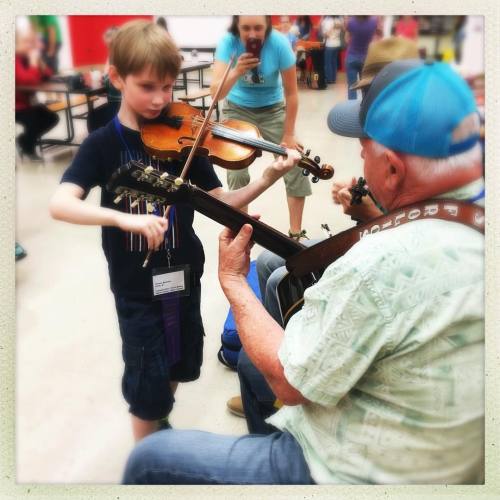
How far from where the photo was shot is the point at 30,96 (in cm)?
119

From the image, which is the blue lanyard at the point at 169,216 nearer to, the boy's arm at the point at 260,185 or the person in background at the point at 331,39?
the boy's arm at the point at 260,185

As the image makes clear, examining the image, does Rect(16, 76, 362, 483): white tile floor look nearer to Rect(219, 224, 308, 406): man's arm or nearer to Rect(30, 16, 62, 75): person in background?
Rect(219, 224, 308, 406): man's arm

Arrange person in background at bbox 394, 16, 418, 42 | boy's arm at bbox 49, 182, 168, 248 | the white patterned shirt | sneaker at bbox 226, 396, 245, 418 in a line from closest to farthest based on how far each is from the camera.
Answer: the white patterned shirt < boy's arm at bbox 49, 182, 168, 248 < person in background at bbox 394, 16, 418, 42 < sneaker at bbox 226, 396, 245, 418

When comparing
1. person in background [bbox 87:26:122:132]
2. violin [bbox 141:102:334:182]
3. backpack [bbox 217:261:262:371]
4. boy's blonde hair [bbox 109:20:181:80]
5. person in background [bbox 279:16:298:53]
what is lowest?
backpack [bbox 217:261:262:371]

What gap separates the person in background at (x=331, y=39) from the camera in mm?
1176

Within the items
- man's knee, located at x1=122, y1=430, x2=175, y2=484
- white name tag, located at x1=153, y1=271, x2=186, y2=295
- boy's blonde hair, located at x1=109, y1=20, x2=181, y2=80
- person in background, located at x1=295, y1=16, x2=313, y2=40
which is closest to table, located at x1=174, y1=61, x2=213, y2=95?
boy's blonde hair, located at x1=109, y1=20, x2=181, y2=80

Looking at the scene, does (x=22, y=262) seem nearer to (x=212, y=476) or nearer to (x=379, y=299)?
(x=212, y=476)

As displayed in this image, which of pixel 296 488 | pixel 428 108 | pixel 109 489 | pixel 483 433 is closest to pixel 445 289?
pixel 428 108

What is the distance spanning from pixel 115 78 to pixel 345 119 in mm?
530

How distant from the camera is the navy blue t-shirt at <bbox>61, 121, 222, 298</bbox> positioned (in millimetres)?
1101

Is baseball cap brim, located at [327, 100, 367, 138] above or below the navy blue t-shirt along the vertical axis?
above

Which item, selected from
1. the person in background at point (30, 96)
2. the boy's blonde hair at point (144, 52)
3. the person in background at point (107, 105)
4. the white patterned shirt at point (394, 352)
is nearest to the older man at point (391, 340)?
the white patterned shirt at point (394, 352)

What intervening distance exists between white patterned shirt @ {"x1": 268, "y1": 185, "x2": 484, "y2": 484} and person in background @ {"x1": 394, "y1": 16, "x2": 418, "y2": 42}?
523 millimetres

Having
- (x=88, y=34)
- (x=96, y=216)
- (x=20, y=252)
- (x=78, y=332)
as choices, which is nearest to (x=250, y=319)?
(x=96, y=216)
